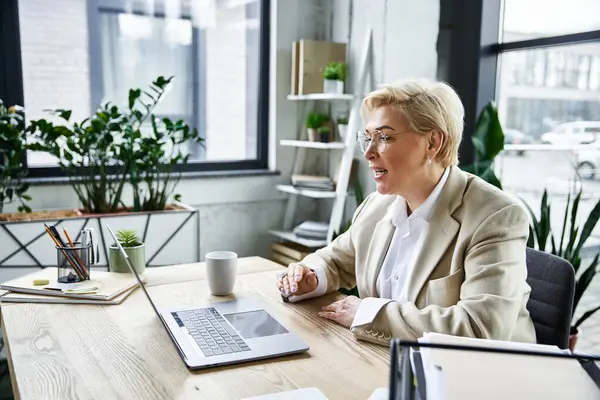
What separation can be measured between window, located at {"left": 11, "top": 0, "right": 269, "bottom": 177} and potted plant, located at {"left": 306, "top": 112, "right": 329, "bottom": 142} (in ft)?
1.20

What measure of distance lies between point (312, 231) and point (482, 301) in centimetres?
212

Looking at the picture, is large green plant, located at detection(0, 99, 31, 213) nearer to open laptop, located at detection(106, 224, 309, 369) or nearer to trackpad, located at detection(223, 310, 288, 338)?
open laptop, located at detection(106, 224, 309, 369)

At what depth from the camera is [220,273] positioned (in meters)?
1.57

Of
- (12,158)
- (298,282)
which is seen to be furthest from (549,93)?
(12,158)

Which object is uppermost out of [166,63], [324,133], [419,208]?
[166,63]

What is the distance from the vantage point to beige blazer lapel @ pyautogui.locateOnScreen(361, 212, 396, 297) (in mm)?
1623

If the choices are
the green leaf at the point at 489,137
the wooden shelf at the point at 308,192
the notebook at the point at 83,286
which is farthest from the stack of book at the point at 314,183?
the notebook at the point at 83,286

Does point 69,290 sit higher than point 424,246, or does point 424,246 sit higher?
point 424,246

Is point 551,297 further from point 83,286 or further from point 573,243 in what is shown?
point 83,286

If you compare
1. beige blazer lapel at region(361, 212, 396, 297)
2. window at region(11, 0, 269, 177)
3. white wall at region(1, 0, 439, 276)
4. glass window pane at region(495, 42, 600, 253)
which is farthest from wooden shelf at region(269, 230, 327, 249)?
beige blazer lapel at region(361, 212, 396, 297)

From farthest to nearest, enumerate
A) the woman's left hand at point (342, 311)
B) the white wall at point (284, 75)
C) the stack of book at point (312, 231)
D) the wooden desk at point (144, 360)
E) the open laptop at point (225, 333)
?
the stack of book at point (312, 231), the white wall at point (284, 75), the woman's left hand at point (342, 311), the open laptop at point (225, 333), the wooden desk at point (144, 360)

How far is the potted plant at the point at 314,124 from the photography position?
3468mm

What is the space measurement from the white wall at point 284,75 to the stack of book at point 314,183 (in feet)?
0.67

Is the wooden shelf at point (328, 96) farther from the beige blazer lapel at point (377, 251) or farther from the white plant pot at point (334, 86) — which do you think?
the beige blazer lapel at point (377, 251)
